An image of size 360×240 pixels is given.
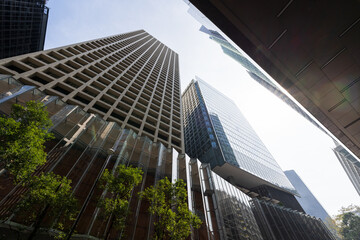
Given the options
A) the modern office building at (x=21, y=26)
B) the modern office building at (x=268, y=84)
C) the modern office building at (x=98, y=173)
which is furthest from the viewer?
the modern office building at (x=21, y=26)

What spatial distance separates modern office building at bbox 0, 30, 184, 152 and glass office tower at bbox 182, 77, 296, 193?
56.9 feet

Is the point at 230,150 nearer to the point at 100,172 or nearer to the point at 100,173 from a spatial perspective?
the point at 100,172

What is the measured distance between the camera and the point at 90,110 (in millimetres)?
25344

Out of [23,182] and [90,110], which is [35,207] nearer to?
[23,182]

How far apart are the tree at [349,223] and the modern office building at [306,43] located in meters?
58.8

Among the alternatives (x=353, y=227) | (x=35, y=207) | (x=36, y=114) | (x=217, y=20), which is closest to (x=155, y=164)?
(x=35, y=207)

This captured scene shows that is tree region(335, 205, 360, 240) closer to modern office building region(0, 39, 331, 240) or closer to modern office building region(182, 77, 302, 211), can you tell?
modern office building region(182, 77, 302, 211)

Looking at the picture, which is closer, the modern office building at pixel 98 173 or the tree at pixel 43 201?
the tree at pixel 43 201

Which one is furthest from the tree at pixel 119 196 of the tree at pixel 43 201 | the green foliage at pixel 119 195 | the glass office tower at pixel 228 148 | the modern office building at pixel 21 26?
the modern office building at pixel 21 26

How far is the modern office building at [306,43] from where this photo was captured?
466 cm

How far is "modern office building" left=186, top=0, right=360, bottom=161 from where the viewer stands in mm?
4664

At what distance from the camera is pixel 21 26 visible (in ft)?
153

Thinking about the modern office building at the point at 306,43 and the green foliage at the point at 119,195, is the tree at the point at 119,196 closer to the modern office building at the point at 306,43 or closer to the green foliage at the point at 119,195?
the green foliage at the point at 119,195

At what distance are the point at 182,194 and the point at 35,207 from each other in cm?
1009
